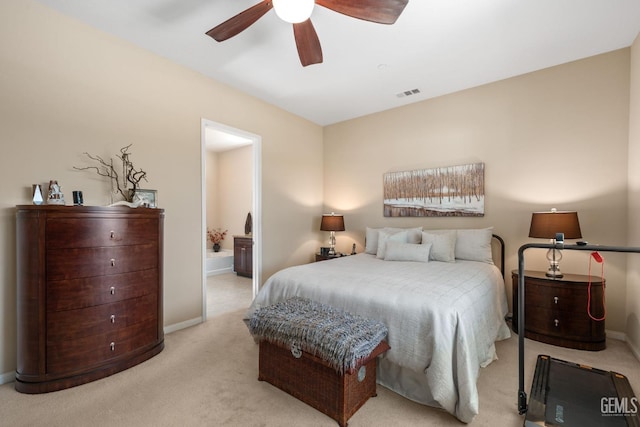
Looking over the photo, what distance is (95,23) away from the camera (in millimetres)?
2477

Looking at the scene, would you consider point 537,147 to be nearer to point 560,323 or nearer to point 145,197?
point 560,323

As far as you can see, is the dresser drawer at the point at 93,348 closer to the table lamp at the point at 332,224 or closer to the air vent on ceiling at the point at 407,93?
the table lamp at the point at 332,224

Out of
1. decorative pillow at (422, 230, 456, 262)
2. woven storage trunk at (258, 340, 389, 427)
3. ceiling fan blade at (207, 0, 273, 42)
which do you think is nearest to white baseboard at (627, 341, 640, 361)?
decorative pillow at (422, 230, 456, 262)

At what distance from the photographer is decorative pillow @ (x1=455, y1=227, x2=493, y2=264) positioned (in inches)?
128

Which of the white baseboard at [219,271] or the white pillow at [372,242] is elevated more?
the white pillow at [372,242]

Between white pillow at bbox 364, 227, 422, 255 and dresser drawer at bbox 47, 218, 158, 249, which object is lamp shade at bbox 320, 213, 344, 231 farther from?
dresser drawer at bbox 47, 218, 158, 249

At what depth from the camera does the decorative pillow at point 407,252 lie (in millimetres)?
3259

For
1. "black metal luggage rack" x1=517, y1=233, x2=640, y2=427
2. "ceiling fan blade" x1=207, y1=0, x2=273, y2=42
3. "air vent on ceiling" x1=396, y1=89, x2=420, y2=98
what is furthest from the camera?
"air vent on ceiling" x1=396, y1=89, x2=420, y2=98

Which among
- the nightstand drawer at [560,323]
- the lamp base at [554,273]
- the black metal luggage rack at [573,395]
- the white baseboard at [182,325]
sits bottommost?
the white baseboard at [182,325]

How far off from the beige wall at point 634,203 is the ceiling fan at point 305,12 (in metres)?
2.55

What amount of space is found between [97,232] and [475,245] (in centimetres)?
369

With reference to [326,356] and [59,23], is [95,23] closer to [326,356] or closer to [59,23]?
[59,23]

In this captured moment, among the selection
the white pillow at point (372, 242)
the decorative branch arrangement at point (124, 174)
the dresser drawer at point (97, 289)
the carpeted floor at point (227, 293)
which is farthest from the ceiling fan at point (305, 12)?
the carpeted floor at point (227, 293)

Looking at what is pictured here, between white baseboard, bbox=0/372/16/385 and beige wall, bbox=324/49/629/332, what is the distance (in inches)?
162
